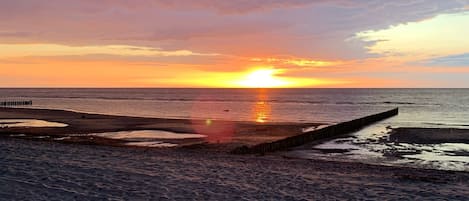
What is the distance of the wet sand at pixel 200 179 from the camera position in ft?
39.7

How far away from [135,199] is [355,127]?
3916 cm

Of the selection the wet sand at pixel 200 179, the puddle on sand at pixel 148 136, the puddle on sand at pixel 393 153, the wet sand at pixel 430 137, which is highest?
the wet sand at pixel 200 179

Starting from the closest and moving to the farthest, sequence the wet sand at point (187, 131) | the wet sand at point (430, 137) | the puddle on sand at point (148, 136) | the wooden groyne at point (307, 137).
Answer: the wooden groyne at point (307, 137)
the puddle on sand at point (148, 136)
the wet sand at point (187, 131)
the wet sand at point (430, 137)

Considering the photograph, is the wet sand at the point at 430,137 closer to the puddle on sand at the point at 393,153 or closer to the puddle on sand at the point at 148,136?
the puddle on sand at the point at 393,153

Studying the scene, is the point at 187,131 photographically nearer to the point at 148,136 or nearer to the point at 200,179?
the point at 148,136

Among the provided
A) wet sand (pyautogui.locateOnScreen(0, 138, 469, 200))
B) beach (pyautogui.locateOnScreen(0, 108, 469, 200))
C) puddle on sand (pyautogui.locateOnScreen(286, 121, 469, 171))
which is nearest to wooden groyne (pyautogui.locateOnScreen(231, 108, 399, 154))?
puddle on sand (pyautogui.locateOnScreen(286, 121, 469, 171))

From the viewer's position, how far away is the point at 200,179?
1433 cm

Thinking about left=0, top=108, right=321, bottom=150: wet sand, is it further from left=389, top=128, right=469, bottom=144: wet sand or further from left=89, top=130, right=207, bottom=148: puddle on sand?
left=389, top=128, right=469, bottom=144: wet sand

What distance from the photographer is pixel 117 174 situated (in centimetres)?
1469

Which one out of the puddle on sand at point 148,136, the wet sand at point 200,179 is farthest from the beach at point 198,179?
the puddle on sand at point 148,136

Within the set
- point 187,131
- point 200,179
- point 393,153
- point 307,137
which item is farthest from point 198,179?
point 187,131

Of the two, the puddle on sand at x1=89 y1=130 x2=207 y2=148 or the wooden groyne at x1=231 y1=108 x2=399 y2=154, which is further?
the puddle on sand at x1=89 y1=130 x2=207 y2=148

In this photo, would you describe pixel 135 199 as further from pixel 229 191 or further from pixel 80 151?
pixel 80 151

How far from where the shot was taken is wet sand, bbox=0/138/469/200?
12.1 metres
